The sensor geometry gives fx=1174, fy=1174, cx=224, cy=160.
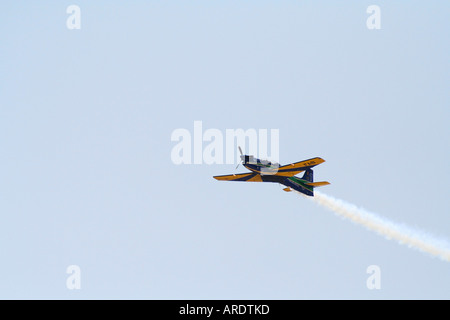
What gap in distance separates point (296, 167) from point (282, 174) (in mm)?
1359

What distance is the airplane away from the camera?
321ft

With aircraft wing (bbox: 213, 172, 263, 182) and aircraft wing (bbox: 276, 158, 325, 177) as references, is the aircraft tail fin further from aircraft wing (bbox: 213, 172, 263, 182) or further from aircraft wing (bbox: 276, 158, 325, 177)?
aircraft wing (bbox: 213, 172, 263, 182)

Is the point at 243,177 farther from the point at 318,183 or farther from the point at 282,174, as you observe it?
the point at 318,183

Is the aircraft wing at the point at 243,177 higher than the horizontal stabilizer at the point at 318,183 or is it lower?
higher

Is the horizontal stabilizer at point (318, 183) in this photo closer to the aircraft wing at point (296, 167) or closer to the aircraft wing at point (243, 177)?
the aircraft wing at point (296, 167)

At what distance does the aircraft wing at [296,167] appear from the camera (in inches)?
3937

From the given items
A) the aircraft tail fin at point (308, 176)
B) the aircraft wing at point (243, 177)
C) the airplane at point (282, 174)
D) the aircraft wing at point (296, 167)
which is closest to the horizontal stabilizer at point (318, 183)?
the airplane at point (282, 174)

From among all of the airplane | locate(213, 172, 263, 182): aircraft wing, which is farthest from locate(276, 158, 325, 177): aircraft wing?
locate(213, 172, 263, 182): aircraft wing

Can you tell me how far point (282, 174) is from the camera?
100 meters

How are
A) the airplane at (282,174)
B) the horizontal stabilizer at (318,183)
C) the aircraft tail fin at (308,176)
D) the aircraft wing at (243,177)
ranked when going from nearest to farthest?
the airplane at (282,174), the horizontal stabilizer at (318,183), the aircraft wing at (243,177), the aircraft tail fin at (308,176)
